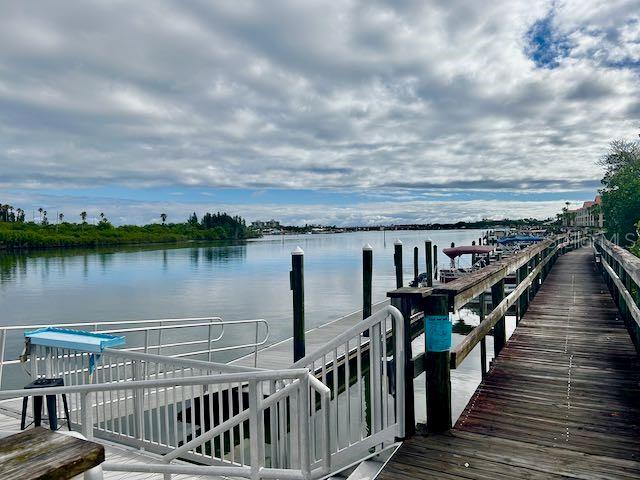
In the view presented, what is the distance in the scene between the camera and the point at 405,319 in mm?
4047

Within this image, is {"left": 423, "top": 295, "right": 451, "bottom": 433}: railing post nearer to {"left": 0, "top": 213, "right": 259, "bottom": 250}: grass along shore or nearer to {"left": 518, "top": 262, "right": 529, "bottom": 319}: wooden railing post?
{"left": 518, "top": 262, "right": 529, "bottom": 319}: wooden railing post

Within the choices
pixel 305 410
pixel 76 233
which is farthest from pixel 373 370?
pixel 76 233

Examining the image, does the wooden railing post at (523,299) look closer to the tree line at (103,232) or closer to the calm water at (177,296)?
the calm water at (177,296)

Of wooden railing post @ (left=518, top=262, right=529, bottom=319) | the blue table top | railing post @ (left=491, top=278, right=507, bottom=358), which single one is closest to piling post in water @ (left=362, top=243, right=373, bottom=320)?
wooden railing post @ (left=518, top=262, right=529, bottom=319)

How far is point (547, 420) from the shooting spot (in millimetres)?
4594

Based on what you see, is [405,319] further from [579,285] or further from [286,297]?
[286,297]

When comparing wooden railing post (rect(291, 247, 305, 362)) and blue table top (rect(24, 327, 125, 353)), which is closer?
blue table top (rect(24, 327, 125, 353))

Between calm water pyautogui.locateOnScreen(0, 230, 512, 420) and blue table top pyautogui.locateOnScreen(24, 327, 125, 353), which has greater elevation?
blue table top pyautogui.locateOnScreen(24, 327, 125, 353)

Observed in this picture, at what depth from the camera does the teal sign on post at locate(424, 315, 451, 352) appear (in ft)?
13.7

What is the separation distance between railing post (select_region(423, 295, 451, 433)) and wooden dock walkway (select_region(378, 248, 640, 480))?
20cm

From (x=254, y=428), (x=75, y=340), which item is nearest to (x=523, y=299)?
(x=254, y=428)

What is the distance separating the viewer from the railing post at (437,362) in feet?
13.8

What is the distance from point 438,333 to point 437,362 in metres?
0.28

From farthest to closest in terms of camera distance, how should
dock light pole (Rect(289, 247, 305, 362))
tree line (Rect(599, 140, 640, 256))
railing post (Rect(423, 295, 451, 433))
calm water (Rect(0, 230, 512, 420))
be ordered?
tree line (Rect(599, 140, 640, 256)), calm water (Rect(0, 230, 512, 420)), dock light pole (Rect(289, 247, 305, 362)), railing post (Rect(423, 295, 451, 433))
